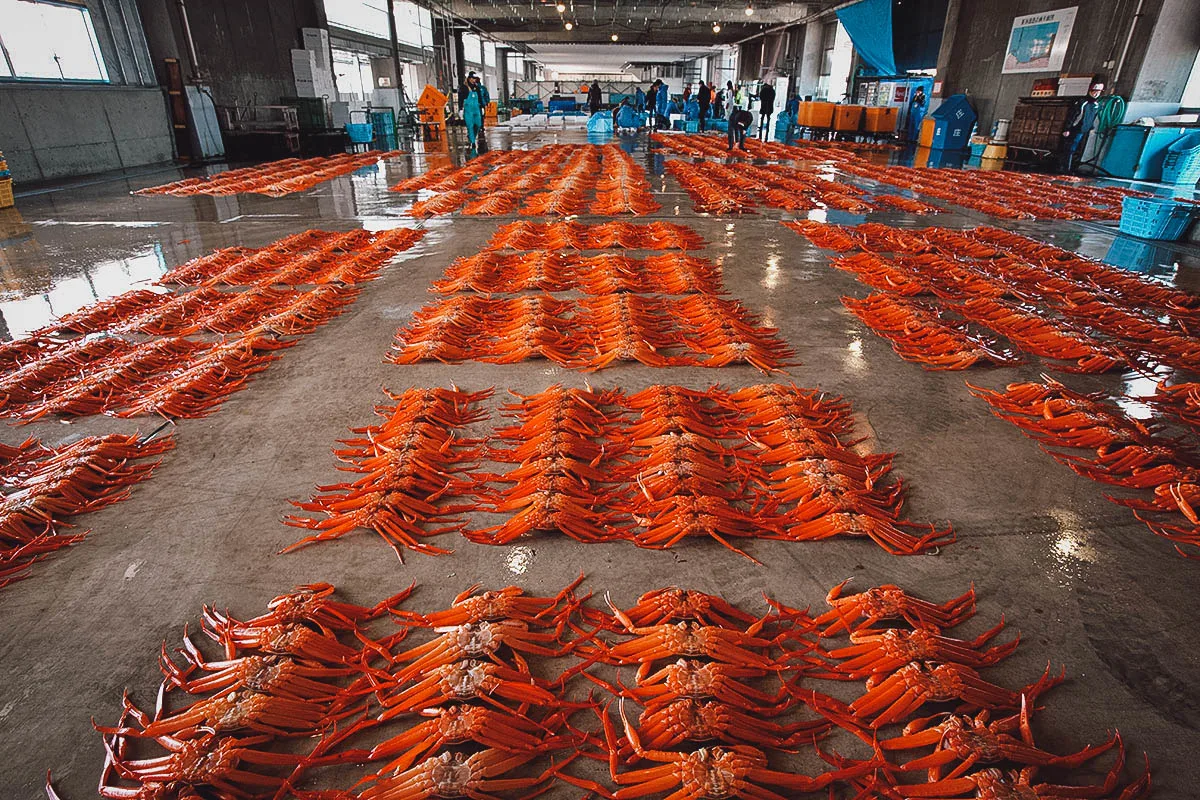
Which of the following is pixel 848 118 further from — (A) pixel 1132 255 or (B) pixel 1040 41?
(A) pixel 1132 255

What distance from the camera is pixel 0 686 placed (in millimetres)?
1934

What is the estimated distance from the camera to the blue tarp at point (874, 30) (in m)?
22.3

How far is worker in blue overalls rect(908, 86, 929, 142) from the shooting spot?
23.2m

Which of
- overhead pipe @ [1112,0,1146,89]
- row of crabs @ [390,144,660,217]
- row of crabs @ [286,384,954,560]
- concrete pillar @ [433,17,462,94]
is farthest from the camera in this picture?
concrete pillar @ [433,17,462,94]

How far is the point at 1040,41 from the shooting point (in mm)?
17406

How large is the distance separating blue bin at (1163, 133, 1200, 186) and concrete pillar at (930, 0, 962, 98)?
972 cm

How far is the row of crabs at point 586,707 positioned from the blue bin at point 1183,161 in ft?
52.8

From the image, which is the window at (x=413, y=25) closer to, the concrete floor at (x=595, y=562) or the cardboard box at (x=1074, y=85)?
the cardboard box at (x=1074, y=85)

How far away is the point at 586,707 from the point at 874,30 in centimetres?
2715

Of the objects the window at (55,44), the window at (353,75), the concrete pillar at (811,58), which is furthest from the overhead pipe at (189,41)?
the concrete pillar at (811,58)

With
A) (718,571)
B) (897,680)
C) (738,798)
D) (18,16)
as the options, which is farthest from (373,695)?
(18,16)

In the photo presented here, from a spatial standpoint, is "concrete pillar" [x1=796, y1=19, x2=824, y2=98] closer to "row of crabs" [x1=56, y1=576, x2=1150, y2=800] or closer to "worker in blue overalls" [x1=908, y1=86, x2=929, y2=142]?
"worker in blue overalls" [x1=908, y1=86, x2=929, y2=142]

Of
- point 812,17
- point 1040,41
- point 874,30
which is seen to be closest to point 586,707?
point 1040,41

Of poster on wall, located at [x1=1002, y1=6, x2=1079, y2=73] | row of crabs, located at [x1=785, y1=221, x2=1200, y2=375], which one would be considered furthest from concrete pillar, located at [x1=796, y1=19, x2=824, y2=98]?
row of crabs, located at [x1=785, y1=221, x2=1200, y2=375]
